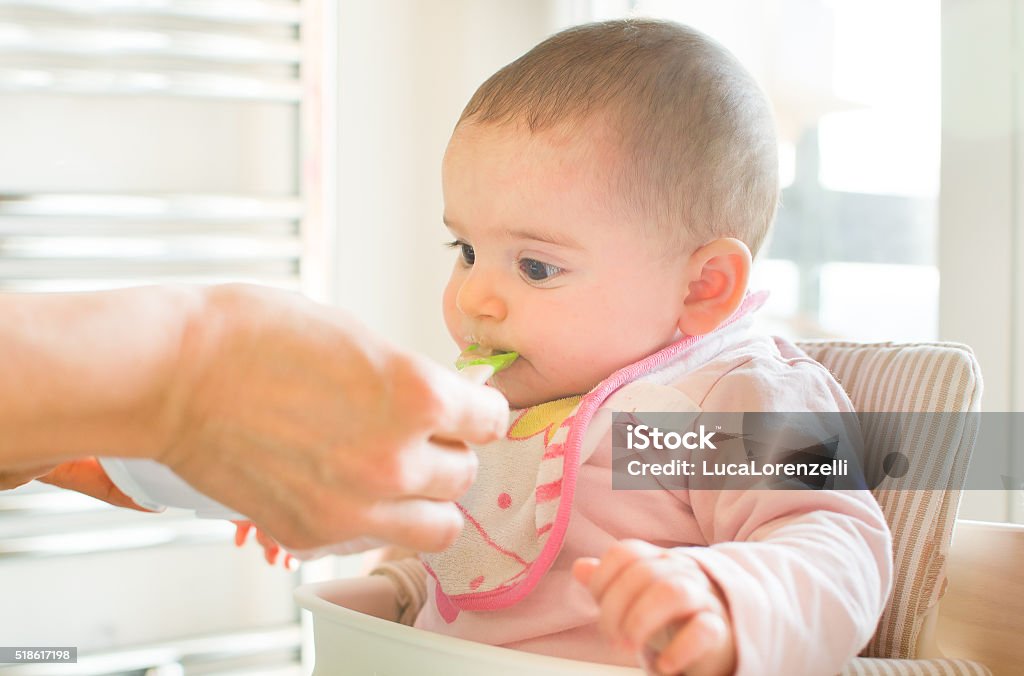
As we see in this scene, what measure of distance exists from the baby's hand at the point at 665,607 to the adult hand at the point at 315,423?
0.09 metres

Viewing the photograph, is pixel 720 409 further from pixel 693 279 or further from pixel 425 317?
pixel 425 317

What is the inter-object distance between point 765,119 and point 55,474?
71 cm

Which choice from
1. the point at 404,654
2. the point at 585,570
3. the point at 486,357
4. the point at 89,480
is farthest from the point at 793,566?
the point at 89,480

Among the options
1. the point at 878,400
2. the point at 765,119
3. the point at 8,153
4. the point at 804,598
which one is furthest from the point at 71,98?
the point at 804,598

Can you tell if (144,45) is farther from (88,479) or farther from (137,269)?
(88,479)

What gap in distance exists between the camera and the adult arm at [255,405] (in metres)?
0.46

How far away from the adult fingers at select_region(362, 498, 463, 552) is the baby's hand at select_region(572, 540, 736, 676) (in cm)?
8

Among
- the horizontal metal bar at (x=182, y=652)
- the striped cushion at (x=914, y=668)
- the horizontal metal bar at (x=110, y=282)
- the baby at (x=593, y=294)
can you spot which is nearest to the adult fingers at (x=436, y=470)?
the baby at (x=593, y=294)

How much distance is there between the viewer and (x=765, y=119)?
0.84 meters

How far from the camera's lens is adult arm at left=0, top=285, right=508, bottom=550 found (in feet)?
1.50

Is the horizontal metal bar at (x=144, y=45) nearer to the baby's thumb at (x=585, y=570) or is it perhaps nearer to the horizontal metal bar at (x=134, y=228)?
the horizontal metal bar at (x=134, y=228)

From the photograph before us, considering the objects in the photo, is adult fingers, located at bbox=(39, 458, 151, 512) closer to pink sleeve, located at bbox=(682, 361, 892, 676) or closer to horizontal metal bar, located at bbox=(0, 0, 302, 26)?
pink sleeve, located at bbox=(682, 361, 892, 676)

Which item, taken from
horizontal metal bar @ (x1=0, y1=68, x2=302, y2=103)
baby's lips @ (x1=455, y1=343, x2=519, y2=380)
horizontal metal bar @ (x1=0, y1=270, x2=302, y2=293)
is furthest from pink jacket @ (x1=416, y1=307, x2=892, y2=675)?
horizontal metal bar @ (x1=0, y1=68, x2=302, y2=103)

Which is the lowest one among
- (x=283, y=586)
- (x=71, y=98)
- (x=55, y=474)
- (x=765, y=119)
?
(x=283, y=586)
